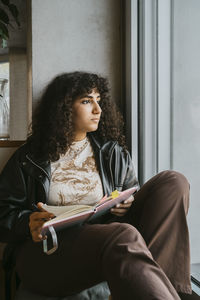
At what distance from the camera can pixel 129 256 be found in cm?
96

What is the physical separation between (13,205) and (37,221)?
20 centimetres

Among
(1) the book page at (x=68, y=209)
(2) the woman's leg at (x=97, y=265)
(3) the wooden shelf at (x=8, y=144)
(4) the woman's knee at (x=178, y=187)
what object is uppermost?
(3) the wooden shelf at (x=8, y=144)

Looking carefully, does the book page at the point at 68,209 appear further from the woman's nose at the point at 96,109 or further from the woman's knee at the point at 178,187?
the woman's nose at the point at 96,109

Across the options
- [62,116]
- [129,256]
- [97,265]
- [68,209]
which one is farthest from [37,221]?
[62,116]

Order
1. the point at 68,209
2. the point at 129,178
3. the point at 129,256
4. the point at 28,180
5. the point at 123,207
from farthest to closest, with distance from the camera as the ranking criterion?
the point at 129,178 < the point at 28,180 < the point at 123,207 < the point at 68,209 < the point at 129,256

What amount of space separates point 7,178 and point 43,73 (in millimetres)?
600

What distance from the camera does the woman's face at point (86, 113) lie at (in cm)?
152

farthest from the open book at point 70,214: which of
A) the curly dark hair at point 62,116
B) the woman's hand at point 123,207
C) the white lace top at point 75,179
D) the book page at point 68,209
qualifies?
the curly dark hair at point 62,116

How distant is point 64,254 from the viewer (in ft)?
3.66

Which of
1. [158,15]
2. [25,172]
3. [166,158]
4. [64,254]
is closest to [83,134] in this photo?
[25,172]

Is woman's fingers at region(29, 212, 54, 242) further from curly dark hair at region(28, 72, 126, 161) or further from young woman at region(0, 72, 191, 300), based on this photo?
curly dark hair at region(28, 72, 126, 161)

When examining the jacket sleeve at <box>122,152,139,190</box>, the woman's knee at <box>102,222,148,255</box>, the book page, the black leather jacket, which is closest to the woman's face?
the black leather jacket

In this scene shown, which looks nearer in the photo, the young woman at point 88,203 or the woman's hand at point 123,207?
the young woman at point 88,203

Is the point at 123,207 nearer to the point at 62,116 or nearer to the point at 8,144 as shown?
the point at 62,116
